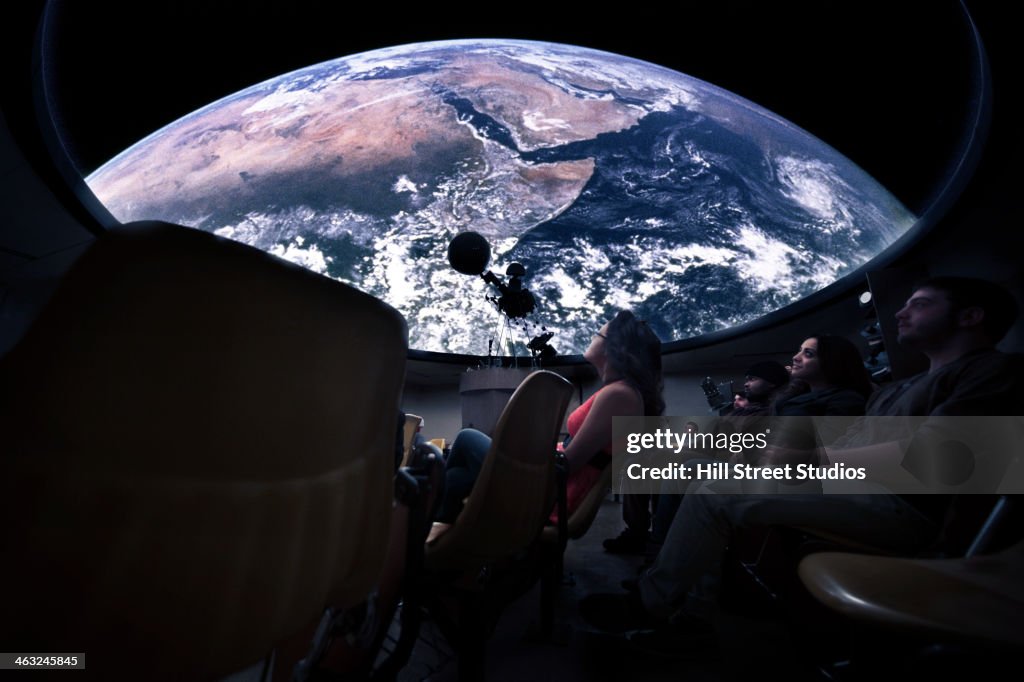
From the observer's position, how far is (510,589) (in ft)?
5.38

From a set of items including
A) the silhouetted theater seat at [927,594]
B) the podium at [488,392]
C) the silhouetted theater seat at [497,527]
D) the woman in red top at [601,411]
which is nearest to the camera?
the silhouetted theater seat at [927,594]

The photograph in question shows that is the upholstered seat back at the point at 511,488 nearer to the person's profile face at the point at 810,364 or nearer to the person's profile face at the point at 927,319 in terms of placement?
the person's profile face at the point at 927,319

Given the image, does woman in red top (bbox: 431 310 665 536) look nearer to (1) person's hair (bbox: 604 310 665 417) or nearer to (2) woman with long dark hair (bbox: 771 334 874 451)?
(1) person's hair (bbox: 604 310 665 417)

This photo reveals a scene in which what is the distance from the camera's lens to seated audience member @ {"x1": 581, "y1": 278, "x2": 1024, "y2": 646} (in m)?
1.38

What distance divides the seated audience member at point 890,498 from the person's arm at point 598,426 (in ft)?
1.77

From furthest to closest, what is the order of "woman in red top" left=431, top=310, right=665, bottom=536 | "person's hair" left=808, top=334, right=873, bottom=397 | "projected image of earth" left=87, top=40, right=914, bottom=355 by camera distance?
"projected image of earth" left=87, top=40, right=914, bottom=355 → "person's hair" left=808, top=334, right=873, bottom=397 → "woman in red top" left=431, top=310, right=665, bottom=536

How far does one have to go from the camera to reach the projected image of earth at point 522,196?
27.8 ft

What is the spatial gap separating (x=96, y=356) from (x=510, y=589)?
1613 mm

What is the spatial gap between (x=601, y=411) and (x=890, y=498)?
3.79 feet

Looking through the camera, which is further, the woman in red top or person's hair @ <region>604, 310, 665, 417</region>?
person's hair @ <region>604, 310, 665, 417</region>

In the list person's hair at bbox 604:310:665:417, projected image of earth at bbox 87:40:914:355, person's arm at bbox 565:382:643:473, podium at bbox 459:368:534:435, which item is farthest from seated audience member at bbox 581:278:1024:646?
projected image of earth at bbox 87:40:914:355

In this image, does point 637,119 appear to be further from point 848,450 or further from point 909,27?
point 848,450

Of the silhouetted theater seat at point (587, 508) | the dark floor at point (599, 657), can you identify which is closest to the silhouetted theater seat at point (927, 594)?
the dark floor at point (599, 657)

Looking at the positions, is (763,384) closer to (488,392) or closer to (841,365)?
(841,365)
